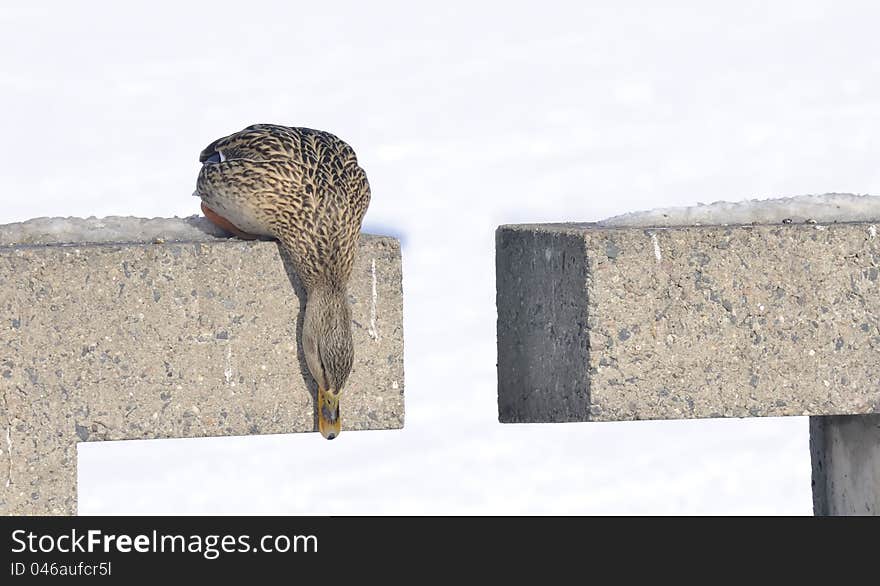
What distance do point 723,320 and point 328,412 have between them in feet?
5.32

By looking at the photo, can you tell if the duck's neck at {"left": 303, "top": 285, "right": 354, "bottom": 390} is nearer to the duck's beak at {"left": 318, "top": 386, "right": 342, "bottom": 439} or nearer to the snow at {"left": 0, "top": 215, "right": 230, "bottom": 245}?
the duck's beak at {"left": 318, "top": 386, "right": 342, "bottom": 439}

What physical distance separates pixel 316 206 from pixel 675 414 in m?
1.66

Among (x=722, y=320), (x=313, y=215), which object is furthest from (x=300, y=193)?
(x=722, y=320)

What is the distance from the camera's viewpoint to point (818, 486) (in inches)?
337

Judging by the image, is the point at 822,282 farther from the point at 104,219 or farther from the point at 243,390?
the point at 104,219

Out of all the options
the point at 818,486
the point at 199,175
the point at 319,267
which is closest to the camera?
the point at 319,267

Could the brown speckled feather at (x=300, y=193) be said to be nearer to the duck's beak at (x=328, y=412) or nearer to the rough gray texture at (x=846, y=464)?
the duck's beak at (x=328, y=412)

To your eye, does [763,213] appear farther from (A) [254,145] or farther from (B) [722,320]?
(A) [254,145]

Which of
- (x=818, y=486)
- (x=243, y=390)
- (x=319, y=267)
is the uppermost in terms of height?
(x=319, y=267)

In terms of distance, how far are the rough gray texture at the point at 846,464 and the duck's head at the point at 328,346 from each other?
7.98ft

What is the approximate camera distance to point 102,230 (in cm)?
751

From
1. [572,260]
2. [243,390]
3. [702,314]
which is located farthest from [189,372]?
[702,314]

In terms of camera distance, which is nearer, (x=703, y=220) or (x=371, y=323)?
(x=371, y=323)

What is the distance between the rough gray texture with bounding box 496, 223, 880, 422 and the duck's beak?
0.98 m
